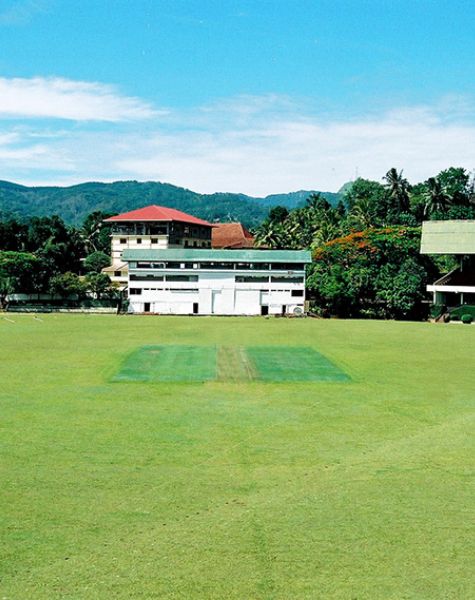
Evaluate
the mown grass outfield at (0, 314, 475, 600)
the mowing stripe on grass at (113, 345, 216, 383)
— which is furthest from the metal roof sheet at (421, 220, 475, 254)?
the mown grass outfield at (0, 314, 475, 600)

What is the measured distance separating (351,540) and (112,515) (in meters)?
4.83

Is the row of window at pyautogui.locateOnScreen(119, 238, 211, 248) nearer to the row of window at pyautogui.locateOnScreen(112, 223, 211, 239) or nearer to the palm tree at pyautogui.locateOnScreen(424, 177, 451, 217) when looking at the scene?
the row of window at pyautogui.locateOnScreen(112, 223, 211, 239)

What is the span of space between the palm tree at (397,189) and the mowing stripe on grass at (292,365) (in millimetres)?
64237

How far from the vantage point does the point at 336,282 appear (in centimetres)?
6775

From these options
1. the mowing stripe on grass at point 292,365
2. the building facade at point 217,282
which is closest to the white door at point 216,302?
the building facade at point 217,282

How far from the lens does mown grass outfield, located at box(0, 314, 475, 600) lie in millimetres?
11703

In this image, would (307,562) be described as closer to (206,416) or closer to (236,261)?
(206,416)

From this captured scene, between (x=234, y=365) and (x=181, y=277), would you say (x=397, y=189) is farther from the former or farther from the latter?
(x=234, y=365)

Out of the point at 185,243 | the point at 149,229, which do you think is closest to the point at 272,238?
the point at 185,243

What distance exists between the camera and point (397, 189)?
332ft

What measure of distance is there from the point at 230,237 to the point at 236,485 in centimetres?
10394

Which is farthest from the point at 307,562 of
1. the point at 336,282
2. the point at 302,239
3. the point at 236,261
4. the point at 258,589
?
the point at 302,239

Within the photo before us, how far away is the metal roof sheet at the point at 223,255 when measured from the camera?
72875 mm

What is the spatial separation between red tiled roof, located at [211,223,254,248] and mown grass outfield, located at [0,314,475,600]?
81.6 meters
